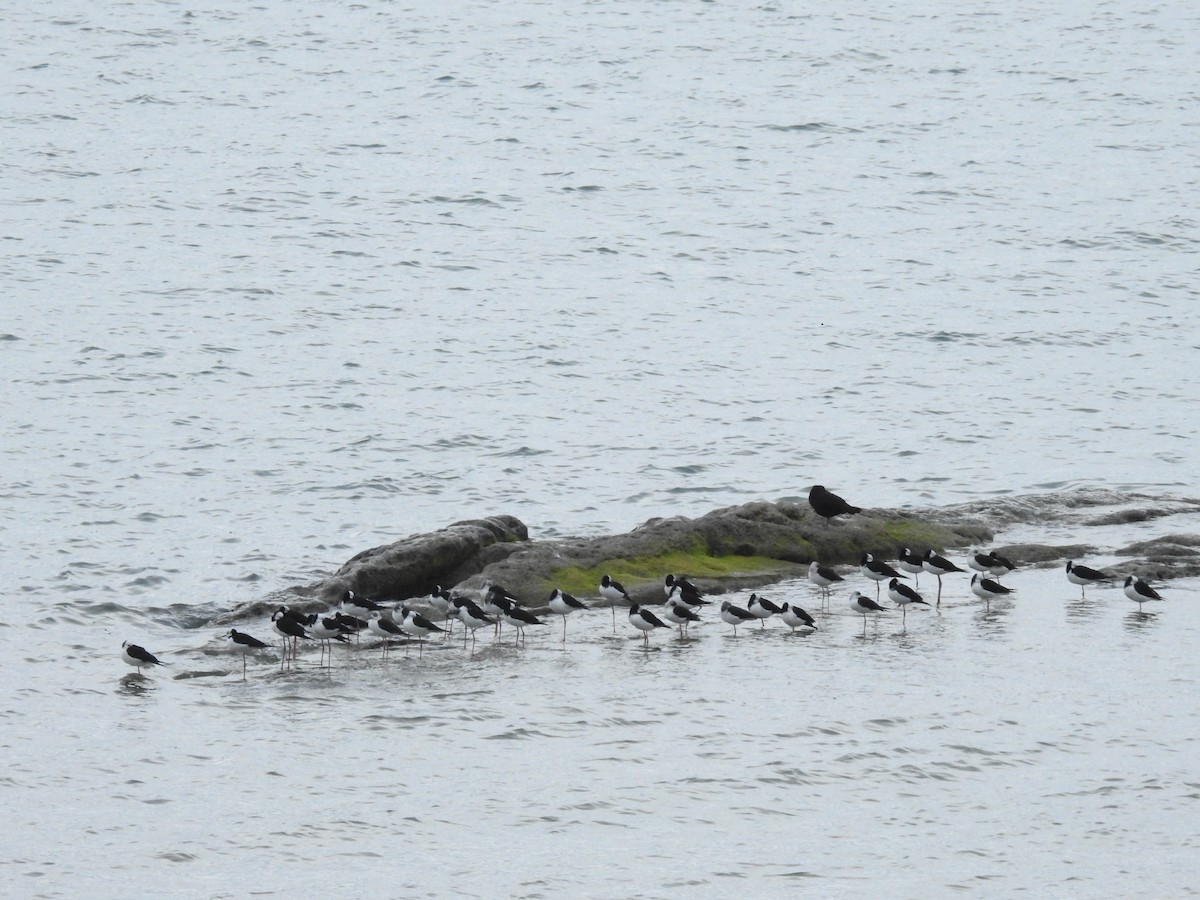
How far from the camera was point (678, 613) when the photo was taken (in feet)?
70.4

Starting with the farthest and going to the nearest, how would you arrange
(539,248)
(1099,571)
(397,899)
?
(539,248), (1099,571), (397,899)

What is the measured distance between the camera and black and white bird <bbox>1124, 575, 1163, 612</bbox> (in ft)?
72.2

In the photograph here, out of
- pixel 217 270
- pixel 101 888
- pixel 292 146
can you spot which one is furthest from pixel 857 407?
pixel 292 146

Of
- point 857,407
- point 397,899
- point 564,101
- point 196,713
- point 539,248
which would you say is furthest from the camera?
point 564,101

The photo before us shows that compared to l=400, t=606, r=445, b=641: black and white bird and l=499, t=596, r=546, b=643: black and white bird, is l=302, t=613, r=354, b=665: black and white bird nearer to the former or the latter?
l=400, t=606, r=445, b=641: black and white bird

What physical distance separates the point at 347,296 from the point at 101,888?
34.4m

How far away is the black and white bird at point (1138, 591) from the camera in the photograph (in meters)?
22.0

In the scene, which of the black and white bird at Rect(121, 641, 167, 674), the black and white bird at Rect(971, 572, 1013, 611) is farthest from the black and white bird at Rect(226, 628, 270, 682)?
the black and white bird at Rect(971, 572, 1013, 611)

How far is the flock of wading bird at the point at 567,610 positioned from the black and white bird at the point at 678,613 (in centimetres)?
1

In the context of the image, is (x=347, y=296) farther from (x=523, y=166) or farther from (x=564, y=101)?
(x=564, y=101)

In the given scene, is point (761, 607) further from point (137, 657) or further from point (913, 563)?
point (137, 657)

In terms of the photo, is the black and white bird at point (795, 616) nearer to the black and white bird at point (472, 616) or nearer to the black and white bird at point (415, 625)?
the black and white bird at point (472, 616)

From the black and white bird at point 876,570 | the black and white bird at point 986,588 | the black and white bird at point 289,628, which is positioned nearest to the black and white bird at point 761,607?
the black and white bird at point 876,570

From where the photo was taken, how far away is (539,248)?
53250 millimetres
